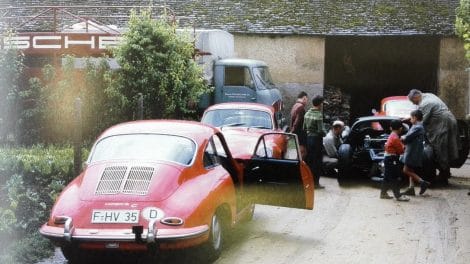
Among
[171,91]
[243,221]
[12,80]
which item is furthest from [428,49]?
[243,221]

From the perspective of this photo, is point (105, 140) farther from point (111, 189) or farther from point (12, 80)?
point (12, 80)

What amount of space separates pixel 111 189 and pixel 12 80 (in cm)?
1125

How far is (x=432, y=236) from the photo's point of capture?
9.13 metres

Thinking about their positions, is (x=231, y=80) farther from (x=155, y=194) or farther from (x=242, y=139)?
(x=155, y=194)

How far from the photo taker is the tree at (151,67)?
16.1 metres

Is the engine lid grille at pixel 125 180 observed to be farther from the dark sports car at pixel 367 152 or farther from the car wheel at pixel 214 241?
the dark sports car at pixel 367 152

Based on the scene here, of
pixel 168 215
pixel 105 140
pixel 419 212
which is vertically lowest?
pixel 419 212

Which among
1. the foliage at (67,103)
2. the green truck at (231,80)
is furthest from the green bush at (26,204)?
the green truck at (231,80)

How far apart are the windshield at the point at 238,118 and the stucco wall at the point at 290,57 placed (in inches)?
510

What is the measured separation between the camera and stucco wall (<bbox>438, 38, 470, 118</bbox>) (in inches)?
1033

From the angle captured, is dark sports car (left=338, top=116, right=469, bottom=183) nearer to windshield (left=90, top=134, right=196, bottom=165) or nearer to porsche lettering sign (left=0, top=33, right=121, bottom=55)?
windshield (left=90, top=134, right=196, bottom=165)

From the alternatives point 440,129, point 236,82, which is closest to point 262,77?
point 236,82

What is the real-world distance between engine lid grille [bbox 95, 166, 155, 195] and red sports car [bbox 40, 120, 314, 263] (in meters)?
0.01

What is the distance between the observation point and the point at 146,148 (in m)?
8.11
